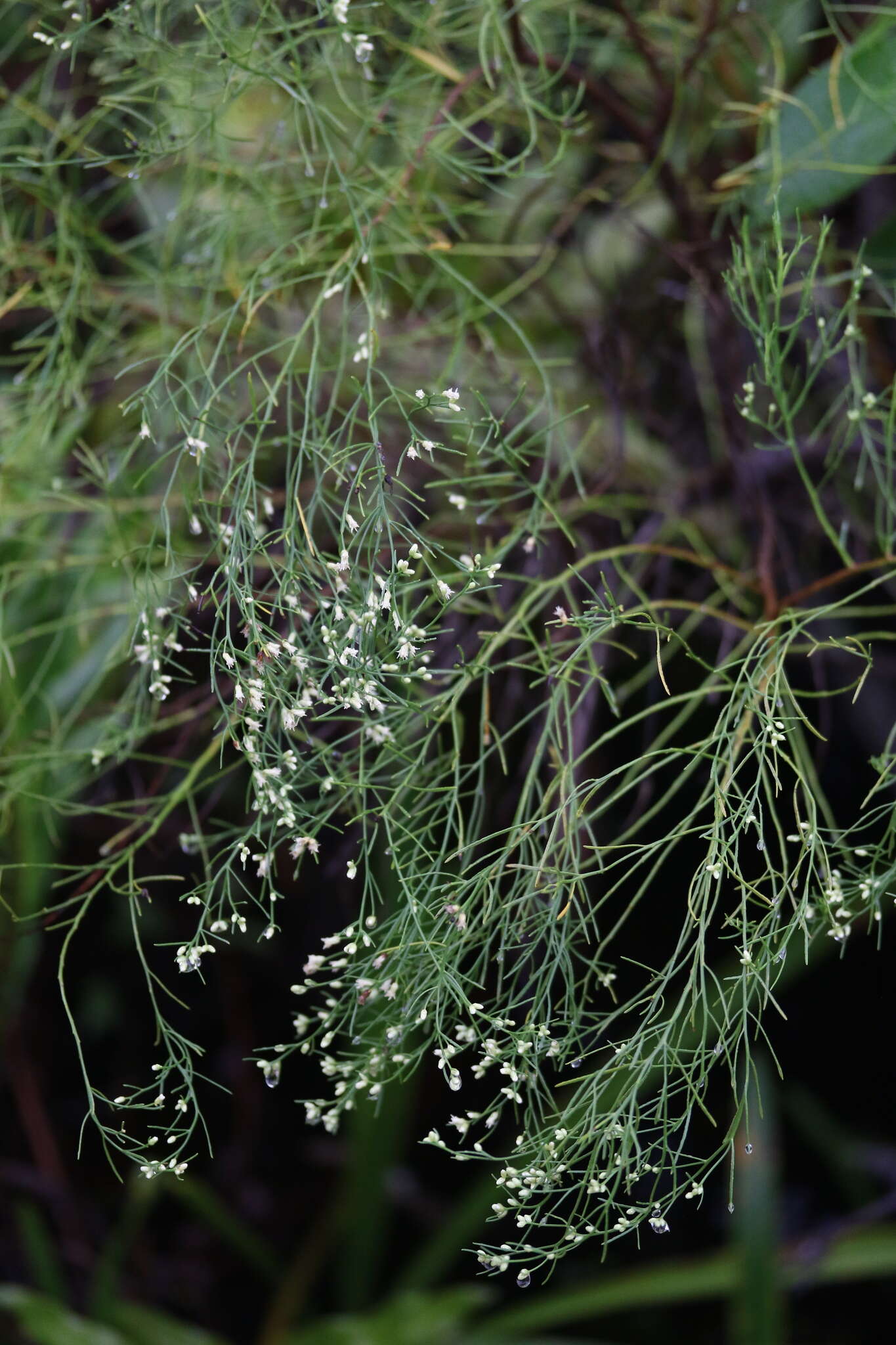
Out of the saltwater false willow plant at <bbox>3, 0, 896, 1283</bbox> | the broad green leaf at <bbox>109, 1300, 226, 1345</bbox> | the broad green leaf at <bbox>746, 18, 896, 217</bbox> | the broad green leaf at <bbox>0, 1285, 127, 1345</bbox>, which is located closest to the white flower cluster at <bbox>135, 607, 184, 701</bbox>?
the saltwater false willow plant at <bbox>3, 0, 896, 1283</bbox>

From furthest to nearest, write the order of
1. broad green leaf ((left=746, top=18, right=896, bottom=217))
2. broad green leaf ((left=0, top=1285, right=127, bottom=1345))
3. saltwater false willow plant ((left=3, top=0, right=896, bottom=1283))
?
broad green leaf ((left=0, top=1285, right=127, bottom=1345))
broad green leaf ((left=746, top=18, right=896, bottom=217))
saltwater false willow plant ((left=3, top=0, right=896, bottom=1283))

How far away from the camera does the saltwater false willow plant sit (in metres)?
0.40

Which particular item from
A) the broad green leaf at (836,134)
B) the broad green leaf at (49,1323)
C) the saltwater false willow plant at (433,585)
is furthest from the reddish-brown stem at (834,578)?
the broad green leaf at (49,1323)

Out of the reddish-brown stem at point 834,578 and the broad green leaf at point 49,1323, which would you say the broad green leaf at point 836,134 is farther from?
the broad green leaf at point 49,1323

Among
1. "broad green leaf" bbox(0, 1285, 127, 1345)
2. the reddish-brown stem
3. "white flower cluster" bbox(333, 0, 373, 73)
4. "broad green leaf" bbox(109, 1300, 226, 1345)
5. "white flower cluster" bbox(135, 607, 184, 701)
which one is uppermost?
"white flower cluster" bbox(333, 0, 373, 73)

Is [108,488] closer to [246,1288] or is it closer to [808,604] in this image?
[808,604]

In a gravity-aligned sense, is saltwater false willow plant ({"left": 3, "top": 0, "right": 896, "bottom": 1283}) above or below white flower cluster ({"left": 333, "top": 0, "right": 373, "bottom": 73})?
below

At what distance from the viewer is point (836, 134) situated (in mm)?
605

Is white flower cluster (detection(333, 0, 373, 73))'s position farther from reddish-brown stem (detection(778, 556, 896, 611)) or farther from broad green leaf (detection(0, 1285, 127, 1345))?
broad green leaf (detection(0, 1285, 127, 1345))

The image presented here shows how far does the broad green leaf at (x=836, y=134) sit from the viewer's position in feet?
1.93

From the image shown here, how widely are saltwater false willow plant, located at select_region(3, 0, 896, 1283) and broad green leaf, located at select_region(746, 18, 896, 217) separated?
5 cm

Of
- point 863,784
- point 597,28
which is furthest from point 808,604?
point 597,28

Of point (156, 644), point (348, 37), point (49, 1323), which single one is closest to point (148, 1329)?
point (49, 1323)

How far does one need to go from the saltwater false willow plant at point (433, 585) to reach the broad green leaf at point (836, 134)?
0.05 meters
